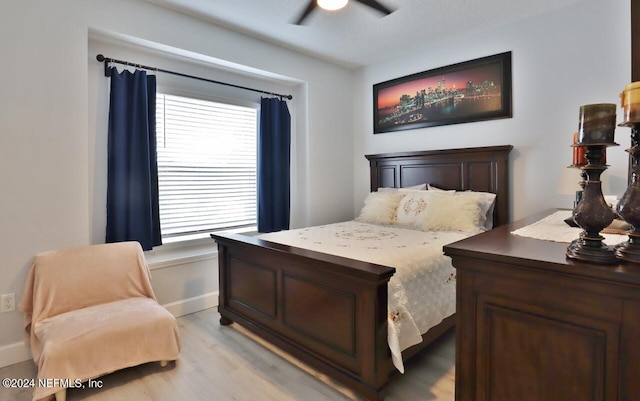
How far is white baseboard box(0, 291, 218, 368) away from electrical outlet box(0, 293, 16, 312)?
24 centimetres

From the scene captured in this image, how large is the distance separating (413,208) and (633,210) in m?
2.36

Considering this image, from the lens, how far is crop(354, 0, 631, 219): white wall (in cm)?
280

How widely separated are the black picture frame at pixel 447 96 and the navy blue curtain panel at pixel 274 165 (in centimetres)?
124

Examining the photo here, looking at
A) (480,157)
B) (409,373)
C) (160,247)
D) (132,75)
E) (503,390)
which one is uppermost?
(132,75)

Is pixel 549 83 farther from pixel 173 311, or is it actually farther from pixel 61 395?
pixel 61 395

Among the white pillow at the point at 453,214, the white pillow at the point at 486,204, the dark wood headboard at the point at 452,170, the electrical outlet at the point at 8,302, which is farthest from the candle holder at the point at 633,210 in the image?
the electrical outlet at the point at 8,302

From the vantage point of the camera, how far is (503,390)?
1213 millimetres

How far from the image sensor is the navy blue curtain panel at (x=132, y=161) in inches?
111

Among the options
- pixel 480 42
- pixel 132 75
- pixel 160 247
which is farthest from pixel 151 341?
pixel 480 42

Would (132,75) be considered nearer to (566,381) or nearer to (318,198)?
(318,198)

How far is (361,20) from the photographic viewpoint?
3182mm

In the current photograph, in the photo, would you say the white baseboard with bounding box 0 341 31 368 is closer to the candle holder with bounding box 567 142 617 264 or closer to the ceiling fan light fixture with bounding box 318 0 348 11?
the ceiling fan light fixture with bounding box 318 0 348 11

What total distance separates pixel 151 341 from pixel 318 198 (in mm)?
2568

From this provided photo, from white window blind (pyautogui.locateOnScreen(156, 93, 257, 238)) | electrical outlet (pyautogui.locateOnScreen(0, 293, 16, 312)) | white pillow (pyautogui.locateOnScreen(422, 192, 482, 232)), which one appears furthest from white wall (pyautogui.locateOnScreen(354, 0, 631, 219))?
electrical outlet (pyautogui.locateOnScreen(0, 293, 16, 312))
